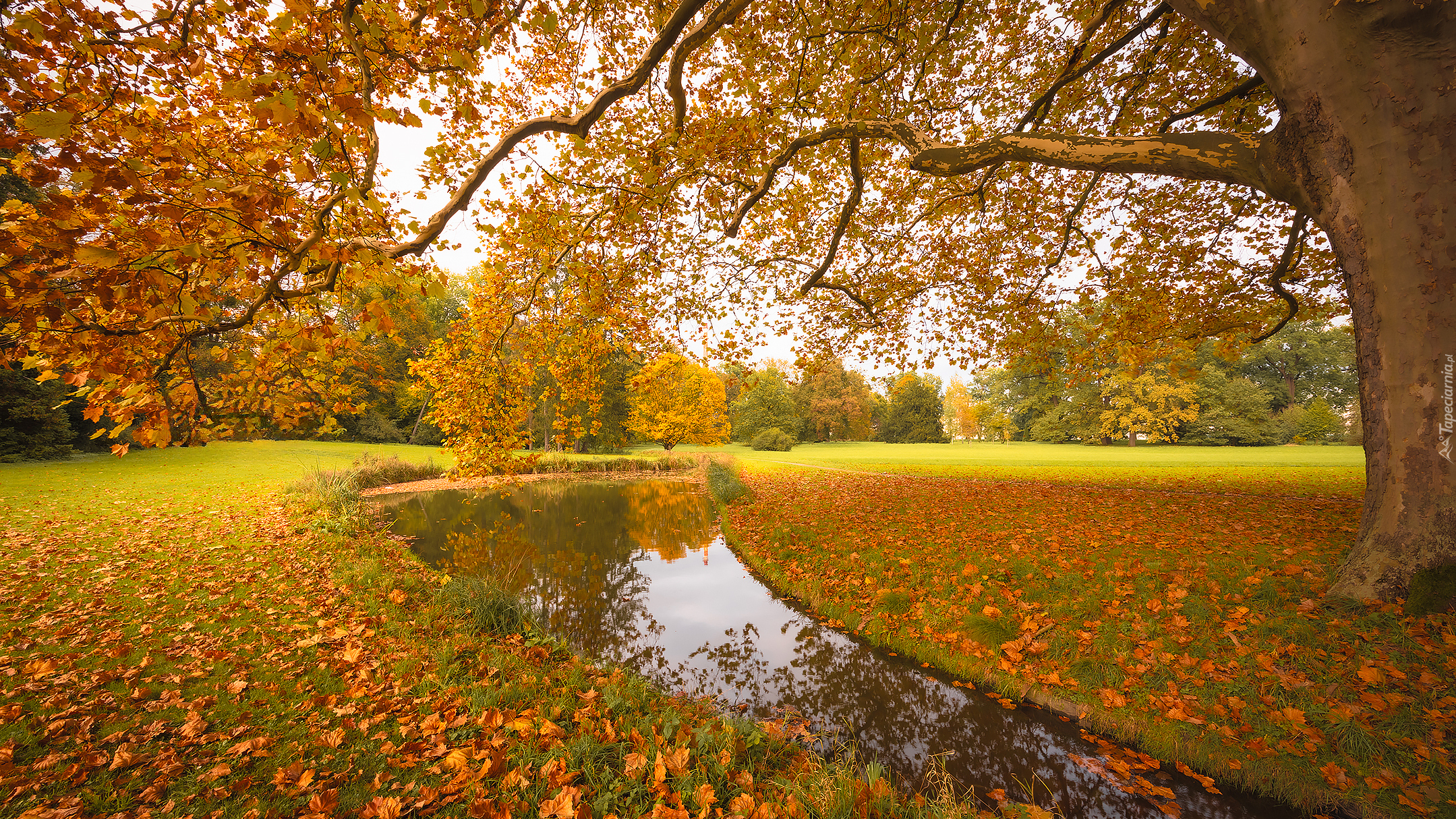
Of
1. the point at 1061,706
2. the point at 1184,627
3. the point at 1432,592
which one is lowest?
the point at 1061,706

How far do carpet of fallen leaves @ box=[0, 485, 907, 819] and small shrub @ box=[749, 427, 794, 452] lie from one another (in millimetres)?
39672

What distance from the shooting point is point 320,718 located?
359 cm

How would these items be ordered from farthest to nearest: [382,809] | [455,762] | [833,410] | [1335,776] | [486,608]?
[833,410] → [486,608] → [1335,776] → [455,762] → [382,809]

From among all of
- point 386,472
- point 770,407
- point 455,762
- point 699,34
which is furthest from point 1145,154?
point 770,407

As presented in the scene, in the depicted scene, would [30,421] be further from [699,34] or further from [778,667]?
[778,667]

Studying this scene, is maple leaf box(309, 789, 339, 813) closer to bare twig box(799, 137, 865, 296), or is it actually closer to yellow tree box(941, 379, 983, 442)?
bare twig box(799, 137, 865, 296)

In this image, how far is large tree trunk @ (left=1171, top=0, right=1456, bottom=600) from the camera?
3.86 metres

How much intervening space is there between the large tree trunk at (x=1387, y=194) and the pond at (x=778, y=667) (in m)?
3.15

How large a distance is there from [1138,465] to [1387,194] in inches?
903

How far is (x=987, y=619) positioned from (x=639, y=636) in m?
4.91

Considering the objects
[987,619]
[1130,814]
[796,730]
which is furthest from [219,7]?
[987,619]

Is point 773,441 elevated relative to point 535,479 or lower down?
elevated

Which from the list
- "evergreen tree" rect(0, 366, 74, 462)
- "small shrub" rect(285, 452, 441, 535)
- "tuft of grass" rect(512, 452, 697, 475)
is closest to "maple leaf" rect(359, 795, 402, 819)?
"small shrub" rect(285, 452, 441, 535)

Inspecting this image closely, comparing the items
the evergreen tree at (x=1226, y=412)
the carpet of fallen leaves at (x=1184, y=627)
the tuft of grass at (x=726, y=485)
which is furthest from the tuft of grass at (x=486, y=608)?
the evergreen tree at (x=1226, y=412)
